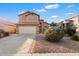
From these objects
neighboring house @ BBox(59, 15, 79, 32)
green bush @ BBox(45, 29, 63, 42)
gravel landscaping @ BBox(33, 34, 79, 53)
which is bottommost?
gravel landscaping @ BBox(33, 34, 79, 53)

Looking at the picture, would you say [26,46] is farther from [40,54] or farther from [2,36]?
[2,36]

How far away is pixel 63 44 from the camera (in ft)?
31.6

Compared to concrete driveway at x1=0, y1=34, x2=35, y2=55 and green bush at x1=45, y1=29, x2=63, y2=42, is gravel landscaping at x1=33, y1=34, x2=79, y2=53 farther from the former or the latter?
concrete driveway at x1=0, y1=34, x2=35, y2=55

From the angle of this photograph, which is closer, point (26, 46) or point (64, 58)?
point (64, 58)

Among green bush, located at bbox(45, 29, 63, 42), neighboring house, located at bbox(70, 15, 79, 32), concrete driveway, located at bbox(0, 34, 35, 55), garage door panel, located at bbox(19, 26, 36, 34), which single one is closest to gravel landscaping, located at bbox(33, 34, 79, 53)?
green bush, located at bbox(45, 29, 63, 42)

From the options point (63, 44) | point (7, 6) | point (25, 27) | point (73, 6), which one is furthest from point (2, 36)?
point (73, 6)

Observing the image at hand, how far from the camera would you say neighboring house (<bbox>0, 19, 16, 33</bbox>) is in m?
A: 9.55

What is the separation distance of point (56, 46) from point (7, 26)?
2.27m

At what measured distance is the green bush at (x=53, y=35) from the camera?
999 centimetres

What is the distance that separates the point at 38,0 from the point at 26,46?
2253 millimetres

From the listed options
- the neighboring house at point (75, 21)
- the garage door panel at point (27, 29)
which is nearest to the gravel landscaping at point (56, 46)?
the garage door panel at point (27, 29)

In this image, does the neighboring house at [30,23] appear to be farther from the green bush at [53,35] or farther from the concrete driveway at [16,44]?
the green bush at [53,35]

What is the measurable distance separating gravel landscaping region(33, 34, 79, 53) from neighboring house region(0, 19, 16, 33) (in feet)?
3.74

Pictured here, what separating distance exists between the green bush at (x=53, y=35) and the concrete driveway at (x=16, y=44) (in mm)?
649
